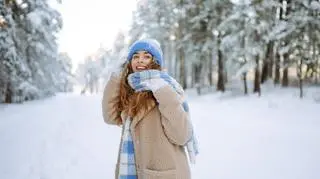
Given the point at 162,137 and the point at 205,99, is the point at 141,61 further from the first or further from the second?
the point at 205,99

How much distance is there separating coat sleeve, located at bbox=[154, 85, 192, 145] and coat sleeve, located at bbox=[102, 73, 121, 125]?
1.38ft

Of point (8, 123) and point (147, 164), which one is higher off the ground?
point (147, 164)

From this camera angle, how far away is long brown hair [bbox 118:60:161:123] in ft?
9.58

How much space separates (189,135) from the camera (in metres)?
2.91

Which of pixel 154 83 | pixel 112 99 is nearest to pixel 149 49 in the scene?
pixel 154 83

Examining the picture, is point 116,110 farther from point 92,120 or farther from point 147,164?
point 92,120

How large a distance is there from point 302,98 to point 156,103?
69.7 feet

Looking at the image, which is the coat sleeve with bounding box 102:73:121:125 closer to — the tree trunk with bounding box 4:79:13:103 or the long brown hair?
the long brown hair

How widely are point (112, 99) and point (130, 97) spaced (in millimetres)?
185

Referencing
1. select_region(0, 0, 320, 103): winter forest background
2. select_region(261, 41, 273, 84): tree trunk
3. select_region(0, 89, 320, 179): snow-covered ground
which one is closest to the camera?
select_region(0, 89, 320, 179): snow-covered ground

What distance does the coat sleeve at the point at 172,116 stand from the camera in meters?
2.80

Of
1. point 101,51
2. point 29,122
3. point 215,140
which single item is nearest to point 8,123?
point 29,122

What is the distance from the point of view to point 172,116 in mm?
2799

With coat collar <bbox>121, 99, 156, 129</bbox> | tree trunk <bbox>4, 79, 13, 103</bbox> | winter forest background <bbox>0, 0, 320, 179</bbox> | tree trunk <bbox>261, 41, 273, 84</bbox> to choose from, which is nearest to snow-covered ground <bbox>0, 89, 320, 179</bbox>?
winter forest background <bbox>0, 0, 320, 179</bbox>
